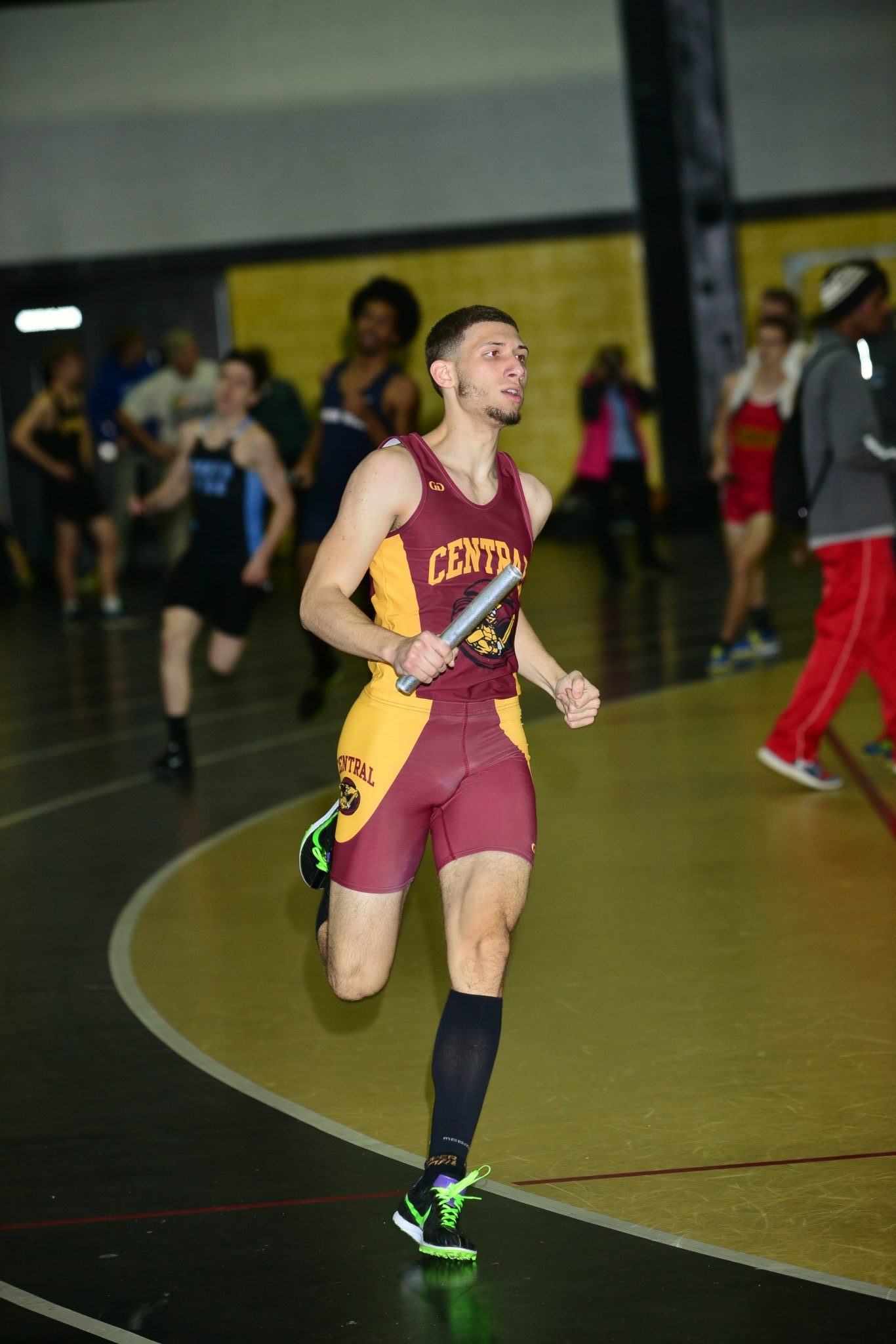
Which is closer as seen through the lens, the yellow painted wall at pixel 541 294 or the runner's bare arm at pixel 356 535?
the runner's bare arm at pixel 356 535

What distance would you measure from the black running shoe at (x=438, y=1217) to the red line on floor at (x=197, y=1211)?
267mm

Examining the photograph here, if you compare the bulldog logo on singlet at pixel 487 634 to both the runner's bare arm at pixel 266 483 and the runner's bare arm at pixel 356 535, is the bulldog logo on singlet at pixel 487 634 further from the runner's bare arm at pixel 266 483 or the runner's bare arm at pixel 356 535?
the runner's bare arm at pixel 266 483

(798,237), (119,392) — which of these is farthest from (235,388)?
(798,237)

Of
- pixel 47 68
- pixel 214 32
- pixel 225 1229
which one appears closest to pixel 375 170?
pixel 214 32

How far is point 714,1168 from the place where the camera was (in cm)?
403

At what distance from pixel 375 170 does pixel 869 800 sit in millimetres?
15436

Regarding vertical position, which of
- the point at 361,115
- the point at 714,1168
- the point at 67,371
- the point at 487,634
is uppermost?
the point at 361,115

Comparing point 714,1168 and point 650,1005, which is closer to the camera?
point 714,1168

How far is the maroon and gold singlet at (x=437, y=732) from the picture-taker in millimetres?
3990

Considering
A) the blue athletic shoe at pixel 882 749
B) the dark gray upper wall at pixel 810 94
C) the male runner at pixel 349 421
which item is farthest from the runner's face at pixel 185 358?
the blue athletic shoe at pixel 882 749

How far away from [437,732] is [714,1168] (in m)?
1.17

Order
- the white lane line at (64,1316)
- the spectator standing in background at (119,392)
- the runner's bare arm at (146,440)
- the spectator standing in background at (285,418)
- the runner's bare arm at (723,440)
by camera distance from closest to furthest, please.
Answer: the white lane line at (64,1316) < the runner's bare arm at (723,440) < the runner's bare arm at (146,440) < the spectator standing in background at (119,392) < the spectator standing in background at (285,418)

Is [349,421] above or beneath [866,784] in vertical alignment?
above

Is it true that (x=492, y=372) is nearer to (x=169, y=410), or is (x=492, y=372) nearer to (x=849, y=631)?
(x=849, y=631)
